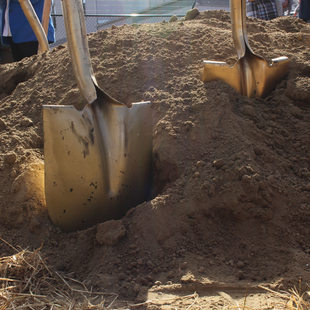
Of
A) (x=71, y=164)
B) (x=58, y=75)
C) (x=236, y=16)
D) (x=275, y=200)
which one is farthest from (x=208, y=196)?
(x=58, y=75)

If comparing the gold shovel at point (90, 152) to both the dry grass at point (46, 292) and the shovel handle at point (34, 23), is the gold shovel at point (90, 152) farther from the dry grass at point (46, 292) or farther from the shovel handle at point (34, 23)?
the shovel handle at point (34, 23)

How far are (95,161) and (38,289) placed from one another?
0.60 metres

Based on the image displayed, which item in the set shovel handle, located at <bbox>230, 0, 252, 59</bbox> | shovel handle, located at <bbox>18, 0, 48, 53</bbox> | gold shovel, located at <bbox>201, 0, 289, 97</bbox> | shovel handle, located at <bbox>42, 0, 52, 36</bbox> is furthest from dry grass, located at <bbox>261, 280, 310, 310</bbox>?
shovel handle, located at <bbox>42, 0, 52, 36</bbox>

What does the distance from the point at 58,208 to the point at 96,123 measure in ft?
1.37

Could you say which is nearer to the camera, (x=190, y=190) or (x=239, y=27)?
(x=190, y=190)

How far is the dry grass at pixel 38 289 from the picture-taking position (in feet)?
4.09

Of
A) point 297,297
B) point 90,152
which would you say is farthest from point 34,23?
point 297,297

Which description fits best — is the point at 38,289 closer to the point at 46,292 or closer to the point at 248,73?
the point at 46,292

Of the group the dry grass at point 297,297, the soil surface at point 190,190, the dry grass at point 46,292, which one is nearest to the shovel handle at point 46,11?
the soil surface at point 190,190

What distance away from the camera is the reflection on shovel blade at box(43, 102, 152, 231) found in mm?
1650

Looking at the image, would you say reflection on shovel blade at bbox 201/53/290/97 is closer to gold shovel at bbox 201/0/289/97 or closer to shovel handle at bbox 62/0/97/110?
gold shovel at bbox 201/0/289/97

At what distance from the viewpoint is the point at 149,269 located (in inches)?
54.7

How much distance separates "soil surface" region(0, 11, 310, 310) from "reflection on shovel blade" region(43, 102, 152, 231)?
0.08 meters

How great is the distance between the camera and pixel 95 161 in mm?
1725
